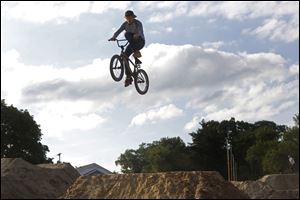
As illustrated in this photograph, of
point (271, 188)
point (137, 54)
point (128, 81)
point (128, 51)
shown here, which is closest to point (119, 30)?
point (128, 51)

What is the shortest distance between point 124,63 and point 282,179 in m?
6.73

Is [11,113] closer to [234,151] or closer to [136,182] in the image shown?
[136,182]

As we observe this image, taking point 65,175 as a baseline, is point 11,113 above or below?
above

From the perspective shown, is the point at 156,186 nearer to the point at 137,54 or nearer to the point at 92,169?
the point at 137,54

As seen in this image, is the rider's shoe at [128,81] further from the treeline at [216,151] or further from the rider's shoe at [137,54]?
the treeline at [216,151]

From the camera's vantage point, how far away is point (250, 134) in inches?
3066

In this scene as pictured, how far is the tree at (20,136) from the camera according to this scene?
39281mm

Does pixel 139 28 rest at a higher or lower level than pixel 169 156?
higher

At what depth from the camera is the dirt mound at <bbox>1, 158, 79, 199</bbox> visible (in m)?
9.39

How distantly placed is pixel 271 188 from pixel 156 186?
3.29 metres

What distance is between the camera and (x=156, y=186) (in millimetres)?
9922

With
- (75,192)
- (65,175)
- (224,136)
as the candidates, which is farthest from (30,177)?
(224,136)

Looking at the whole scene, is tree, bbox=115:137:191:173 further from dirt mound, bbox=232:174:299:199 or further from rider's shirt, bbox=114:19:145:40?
rider's shirt, bbox=114:19:145:40

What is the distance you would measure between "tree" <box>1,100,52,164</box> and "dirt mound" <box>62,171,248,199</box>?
29.3 metres
